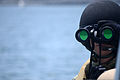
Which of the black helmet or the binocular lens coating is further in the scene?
the black helmet

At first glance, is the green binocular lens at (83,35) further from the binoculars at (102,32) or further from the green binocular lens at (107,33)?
the green binocular lens at (107,33)

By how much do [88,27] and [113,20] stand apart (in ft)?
0.51

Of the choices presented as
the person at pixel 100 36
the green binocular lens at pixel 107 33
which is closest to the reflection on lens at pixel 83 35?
the person at pixel 100 36

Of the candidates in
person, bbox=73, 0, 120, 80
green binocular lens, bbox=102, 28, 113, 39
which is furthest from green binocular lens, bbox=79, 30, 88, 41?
green binocular lens, bbox=102, 28, 113, 39

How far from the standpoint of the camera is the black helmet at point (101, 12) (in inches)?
84.3

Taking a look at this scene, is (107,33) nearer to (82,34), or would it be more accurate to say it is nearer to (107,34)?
(107,34)

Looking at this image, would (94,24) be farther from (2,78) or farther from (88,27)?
(2,78)

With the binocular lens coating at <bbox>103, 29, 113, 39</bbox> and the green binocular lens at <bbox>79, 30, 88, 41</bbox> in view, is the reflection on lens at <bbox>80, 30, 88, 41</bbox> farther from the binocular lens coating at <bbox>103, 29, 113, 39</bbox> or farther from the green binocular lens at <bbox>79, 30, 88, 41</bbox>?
the binocular lens coating at <bbox>103, 29, 113, 39</bbox>

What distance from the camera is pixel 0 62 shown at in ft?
78.8

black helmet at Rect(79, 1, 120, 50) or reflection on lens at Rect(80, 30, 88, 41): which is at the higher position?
black helmet at Rect(79, 1, 120, 50)

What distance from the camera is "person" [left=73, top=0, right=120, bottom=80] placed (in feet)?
6.50

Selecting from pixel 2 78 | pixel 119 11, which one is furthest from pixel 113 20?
pixel 2 78

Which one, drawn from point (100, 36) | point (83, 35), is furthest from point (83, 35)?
point (100, 36)

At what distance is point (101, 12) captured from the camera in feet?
7.12
